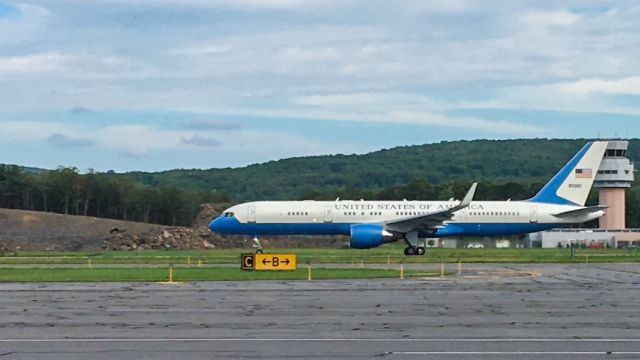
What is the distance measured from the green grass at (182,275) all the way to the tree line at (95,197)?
87.7 meters

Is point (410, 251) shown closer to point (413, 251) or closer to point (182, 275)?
point (413, 251)

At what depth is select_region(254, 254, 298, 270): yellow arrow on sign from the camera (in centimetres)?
4134

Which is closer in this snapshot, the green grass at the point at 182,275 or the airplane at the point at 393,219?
the green grass at the point at 182,275

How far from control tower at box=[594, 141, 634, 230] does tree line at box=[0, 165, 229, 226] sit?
51.9 m

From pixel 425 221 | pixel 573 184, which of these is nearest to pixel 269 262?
pixel 425 221

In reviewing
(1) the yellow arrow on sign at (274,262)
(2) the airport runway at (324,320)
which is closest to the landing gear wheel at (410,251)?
(1) the yellow arrow on sign at (274,262)

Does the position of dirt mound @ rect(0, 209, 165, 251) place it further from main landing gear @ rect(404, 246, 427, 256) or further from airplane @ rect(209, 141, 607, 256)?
main landing gear @ rect(404, 246, 427, 256)

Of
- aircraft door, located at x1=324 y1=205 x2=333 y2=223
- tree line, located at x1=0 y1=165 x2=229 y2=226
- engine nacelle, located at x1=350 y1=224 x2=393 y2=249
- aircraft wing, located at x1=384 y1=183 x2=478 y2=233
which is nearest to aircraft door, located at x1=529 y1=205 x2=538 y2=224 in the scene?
aircraft wing, located at x1=384 y1=183 x2=478 y2=233

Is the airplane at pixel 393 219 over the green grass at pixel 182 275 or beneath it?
over

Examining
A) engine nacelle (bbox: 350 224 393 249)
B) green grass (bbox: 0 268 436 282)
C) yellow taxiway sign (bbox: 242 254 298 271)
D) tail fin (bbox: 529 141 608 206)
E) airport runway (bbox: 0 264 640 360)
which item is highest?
tail fin (bbox: 529 141 608 206)

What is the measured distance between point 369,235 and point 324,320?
38.1 meters

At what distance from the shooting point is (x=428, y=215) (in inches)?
2297

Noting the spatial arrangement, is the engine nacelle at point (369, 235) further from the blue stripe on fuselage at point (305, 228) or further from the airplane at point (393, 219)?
the blue stripe on fuselage at point (305, 228)

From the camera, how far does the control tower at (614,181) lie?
10488 centimetres
